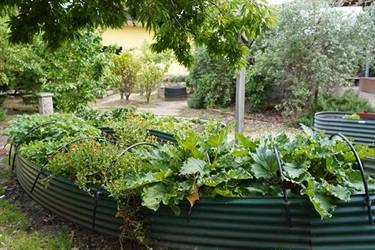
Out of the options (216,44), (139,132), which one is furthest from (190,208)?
(139,132)

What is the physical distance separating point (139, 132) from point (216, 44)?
1.75m

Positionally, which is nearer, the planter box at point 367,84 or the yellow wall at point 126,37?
the planter box at point 367,84

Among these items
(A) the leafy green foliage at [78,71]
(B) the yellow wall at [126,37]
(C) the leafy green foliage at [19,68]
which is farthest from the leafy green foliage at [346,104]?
(B) the yellow wall at [126,37]

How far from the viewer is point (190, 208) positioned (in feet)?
8.75

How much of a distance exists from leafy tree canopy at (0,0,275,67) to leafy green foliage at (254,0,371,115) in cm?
544

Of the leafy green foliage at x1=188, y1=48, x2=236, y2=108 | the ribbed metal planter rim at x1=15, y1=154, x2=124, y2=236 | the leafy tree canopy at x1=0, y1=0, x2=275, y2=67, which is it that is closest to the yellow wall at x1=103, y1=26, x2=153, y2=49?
the leafy green foliage at x1=188, y1=48, x2=236, y2=108

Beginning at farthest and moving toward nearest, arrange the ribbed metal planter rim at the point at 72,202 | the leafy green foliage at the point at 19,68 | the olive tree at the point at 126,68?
the olive tree at the point at 126,68
the leafy green foliage at the point at 19,68
the ribbed metal planter rim at the point at 72,202

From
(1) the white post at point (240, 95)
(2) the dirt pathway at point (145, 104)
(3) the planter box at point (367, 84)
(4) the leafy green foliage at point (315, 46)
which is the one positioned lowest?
(2) the dirt pathway at point (145, 104)

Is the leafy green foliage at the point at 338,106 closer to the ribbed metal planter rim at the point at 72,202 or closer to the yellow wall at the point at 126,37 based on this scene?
the ribbed metal planter rim at the point at 72,202

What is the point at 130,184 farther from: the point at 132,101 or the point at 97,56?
the point at 132,101

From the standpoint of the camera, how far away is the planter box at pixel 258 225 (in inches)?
96.7

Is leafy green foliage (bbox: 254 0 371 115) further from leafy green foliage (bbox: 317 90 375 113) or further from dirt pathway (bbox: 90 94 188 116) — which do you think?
dirt pathway (bbox: 90 94 188 116)

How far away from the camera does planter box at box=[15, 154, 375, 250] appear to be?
8.05 ft

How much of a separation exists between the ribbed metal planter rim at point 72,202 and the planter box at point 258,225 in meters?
0.02
